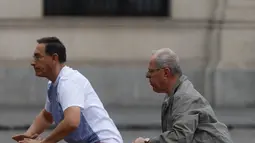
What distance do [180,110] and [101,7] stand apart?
1131 cm

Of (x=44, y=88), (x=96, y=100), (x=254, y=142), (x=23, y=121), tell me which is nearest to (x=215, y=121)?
(x=96, y=100)

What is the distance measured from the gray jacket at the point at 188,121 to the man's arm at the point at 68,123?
480 mm

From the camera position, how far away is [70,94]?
4.35 m

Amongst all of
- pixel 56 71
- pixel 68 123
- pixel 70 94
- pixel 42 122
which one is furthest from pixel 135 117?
pixel 68 123

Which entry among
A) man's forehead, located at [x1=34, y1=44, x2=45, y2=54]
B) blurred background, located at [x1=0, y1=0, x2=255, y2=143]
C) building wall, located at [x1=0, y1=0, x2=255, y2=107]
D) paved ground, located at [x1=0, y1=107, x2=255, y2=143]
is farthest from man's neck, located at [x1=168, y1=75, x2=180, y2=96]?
building wall, located at [x1=0, y1=0, x2=255, y2=107]

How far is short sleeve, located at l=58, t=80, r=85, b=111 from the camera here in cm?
432

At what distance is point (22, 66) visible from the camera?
14750mm

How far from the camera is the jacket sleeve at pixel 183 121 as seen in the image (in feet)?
12.8

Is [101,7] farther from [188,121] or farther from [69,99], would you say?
[188,121]

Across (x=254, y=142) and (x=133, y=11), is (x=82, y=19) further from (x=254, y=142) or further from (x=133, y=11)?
(x=254, y=142)

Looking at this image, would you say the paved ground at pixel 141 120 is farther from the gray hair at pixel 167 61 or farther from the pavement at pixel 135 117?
the gray hair at pixel 167 61

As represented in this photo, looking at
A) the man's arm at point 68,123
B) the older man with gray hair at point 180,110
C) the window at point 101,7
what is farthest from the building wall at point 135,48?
the older man with gray hair at point 180,110

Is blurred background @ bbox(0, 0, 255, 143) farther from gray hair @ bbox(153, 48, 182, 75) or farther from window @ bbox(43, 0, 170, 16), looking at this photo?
gray hair @ bbox(153, 48, 182, 75)

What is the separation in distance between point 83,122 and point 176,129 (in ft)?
2.39
